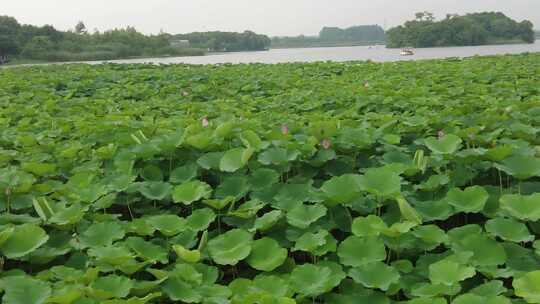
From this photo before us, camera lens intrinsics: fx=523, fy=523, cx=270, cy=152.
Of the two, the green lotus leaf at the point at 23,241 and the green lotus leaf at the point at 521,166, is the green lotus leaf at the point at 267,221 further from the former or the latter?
the green lotus leaf at the point at 521,166

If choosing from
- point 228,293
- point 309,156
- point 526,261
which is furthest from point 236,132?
point 526,261

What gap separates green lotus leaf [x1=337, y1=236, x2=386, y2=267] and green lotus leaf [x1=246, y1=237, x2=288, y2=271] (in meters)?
0.17

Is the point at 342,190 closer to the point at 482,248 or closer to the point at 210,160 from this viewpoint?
the point at 482,248

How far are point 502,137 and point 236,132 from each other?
3.95 ft

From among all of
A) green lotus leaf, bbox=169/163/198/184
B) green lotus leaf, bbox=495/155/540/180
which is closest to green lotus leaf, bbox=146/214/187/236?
green lotus leaf, bbox=169/163/198/184

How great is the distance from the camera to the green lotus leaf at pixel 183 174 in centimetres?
199

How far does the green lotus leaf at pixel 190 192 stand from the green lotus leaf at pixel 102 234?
23 cm

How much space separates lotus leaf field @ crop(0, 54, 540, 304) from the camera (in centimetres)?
136

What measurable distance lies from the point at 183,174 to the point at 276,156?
366 mm

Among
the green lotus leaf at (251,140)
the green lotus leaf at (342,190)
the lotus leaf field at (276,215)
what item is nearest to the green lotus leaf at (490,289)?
the lotus leaf field at (276,215)

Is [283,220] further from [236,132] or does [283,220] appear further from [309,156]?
[236,132]

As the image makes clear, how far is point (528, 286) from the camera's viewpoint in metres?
1.24

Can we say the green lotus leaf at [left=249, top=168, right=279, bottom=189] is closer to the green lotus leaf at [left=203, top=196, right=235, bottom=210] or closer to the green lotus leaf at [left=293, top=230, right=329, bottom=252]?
the green lotus leaf at [left=203, top=196, right=235, bottom=210]

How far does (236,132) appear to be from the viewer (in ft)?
7.66
